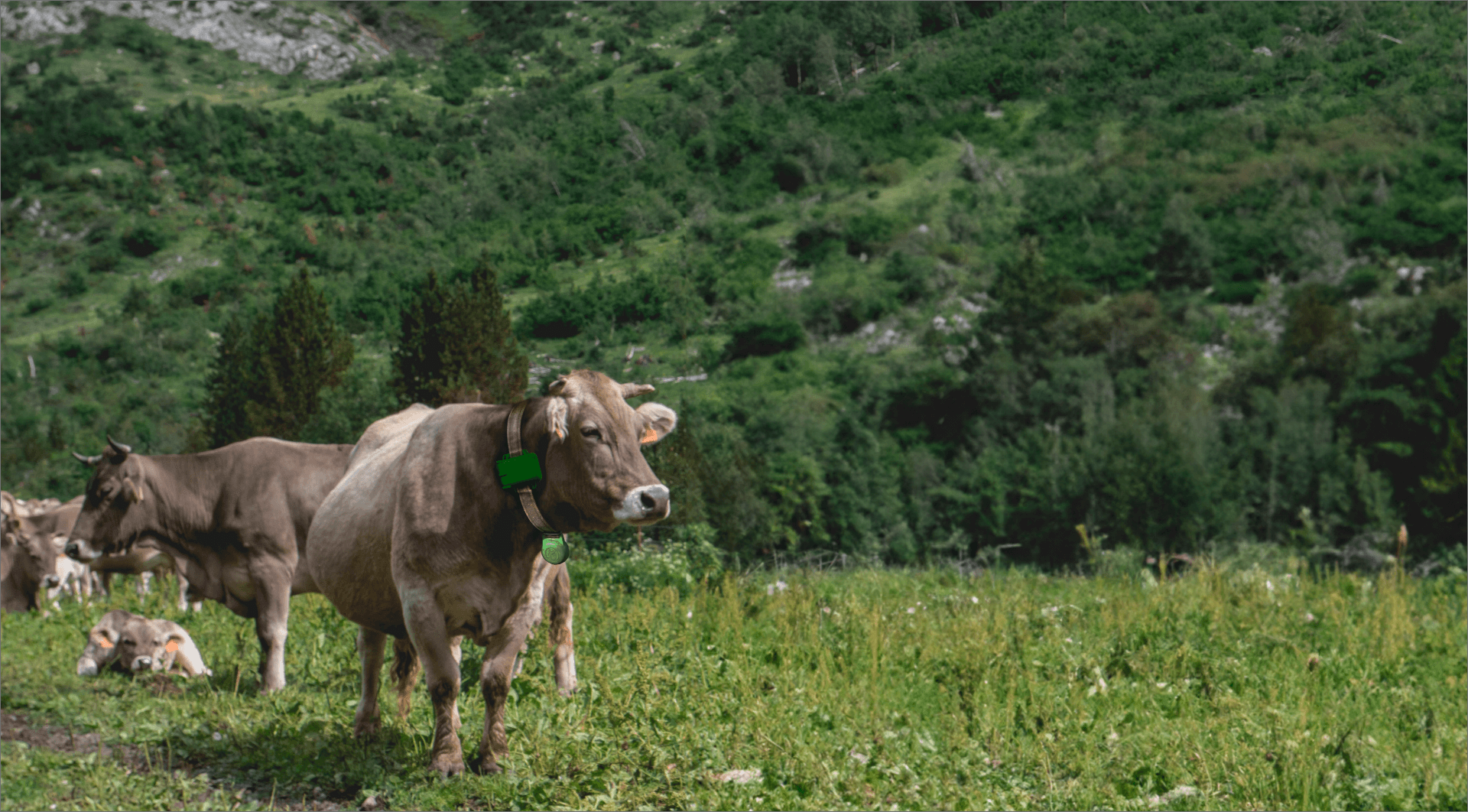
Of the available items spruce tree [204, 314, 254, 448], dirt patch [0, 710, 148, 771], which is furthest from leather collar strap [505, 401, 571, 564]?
spruce tree [204, 314, 254, 448]

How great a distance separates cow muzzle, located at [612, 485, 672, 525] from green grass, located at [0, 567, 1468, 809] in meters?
1.42

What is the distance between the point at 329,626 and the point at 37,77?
3909 inches

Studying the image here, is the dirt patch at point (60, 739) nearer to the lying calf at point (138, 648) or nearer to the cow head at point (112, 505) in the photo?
the lying calf at point (138, 648)

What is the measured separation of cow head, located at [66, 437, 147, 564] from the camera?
8.00 meters

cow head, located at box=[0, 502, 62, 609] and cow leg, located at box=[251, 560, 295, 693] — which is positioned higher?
cow leg, located at box=[251, 560, 295, 693]

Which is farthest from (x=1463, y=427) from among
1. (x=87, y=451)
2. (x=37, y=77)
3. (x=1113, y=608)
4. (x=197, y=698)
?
(x=37, y=77)

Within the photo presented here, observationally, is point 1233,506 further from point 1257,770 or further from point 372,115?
point 1257,770

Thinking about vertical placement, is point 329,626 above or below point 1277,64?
below

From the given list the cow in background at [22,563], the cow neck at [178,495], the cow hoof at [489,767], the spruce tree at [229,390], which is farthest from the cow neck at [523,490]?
the spruce tree at [229,390]

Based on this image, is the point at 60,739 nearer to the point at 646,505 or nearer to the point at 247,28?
the point at 646,505

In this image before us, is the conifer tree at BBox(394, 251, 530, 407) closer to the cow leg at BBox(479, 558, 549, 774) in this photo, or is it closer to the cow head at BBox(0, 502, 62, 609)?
the cow head at BBox(0, 502, 62, 609)

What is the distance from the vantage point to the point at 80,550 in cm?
788

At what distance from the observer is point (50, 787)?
516 cm

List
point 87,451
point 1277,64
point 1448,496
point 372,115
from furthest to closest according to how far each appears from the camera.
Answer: point 1277,64
point 1448,496
point 87,451
point 372,115
